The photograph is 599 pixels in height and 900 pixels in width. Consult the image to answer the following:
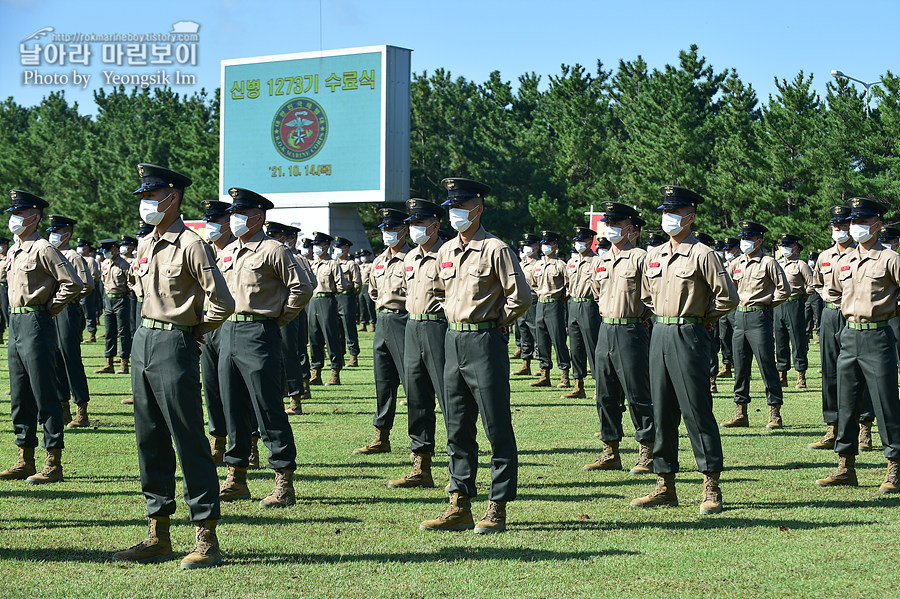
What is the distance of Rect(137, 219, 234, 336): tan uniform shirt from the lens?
670 centimetres

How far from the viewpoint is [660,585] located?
20.0 ft

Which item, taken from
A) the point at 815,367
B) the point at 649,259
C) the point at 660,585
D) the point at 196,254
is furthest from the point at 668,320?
the point at 815,367

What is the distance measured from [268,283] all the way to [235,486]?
178cm

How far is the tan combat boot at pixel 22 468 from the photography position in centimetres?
948

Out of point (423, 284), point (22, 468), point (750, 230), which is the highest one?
point (750, 230)

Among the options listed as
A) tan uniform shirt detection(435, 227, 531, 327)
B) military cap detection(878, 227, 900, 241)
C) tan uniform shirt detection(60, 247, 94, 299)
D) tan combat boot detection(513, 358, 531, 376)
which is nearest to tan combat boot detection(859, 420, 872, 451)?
military cap detection(878, 227, 900, 241)

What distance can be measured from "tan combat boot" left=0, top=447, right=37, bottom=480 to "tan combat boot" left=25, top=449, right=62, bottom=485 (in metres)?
Result: 0.11

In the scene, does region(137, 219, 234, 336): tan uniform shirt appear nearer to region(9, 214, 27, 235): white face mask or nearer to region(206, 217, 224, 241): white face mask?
region(206, 217, 224, 241): white face mask

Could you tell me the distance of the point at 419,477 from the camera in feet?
30.5

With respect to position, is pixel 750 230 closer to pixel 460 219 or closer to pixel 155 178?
pixel 460 219

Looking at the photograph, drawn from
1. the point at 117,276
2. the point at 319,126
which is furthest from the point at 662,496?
the point at 319,126

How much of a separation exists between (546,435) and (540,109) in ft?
164

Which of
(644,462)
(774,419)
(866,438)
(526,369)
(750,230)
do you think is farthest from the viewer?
(526,369)

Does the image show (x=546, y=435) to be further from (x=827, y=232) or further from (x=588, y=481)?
(x=827, y=232)
